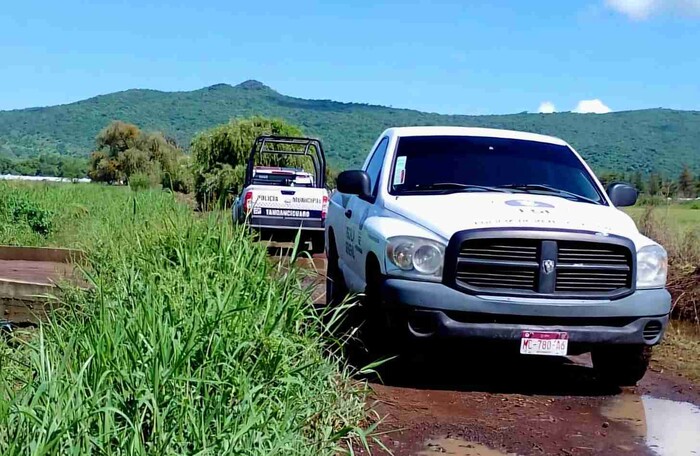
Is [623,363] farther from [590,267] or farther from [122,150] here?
[122,150]

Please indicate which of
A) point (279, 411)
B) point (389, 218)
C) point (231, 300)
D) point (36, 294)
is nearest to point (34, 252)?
point (36, 294)

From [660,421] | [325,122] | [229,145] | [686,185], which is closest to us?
[660,421]

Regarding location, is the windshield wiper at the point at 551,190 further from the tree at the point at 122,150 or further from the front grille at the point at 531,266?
the tree at the point at 122,150

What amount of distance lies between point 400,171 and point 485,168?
71 cm

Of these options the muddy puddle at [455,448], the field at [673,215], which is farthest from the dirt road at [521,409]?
the field at [673,215]

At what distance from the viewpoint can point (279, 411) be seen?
161 inches

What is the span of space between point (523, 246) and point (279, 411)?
2.53 metres

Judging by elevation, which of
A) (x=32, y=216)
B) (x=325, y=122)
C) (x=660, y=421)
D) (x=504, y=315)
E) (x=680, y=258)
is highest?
(x=325, y=122)

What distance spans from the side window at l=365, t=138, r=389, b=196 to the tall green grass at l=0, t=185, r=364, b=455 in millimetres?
1526

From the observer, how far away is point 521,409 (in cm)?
596

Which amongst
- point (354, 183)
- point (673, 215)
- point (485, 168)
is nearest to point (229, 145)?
point (673, 215)

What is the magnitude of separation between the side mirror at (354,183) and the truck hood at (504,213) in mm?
626

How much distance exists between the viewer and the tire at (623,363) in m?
6.55

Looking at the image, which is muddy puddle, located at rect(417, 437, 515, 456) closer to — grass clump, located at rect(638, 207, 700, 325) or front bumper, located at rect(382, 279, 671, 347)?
front bumper, located at rect(382, 279, 671, 347)
